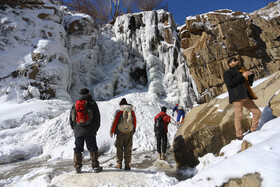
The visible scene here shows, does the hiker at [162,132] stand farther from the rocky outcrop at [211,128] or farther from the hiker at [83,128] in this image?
the hiker at [83,128]

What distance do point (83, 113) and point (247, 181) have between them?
2.47 meters

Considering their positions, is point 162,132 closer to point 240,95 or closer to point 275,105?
point 240,95

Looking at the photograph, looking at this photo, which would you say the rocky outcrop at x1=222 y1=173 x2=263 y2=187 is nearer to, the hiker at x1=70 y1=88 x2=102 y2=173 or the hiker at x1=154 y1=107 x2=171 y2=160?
the hiker at x1=70 y1=88 x2=102 y2=173

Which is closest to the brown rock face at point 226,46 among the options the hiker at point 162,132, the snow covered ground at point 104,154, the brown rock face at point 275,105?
the snow covered ground at point 104,154

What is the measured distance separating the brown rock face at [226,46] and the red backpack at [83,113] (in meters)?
10.3

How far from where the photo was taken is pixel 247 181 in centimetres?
150

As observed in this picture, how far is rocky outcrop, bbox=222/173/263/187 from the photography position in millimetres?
1443

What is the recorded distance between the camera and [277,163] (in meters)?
1.51

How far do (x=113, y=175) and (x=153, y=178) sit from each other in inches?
26.4

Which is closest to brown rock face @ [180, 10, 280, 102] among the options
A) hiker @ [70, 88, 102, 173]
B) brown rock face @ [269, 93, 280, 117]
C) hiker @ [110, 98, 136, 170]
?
brown rock face @ [269, 93, 280, 117]

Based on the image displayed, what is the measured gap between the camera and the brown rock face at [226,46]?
36.0 feet

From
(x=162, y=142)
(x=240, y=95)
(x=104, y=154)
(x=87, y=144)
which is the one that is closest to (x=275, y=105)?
(x=240, y=95)

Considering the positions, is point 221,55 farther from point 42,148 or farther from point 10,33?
point 10,33

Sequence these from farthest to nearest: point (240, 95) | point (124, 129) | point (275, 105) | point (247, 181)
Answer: point (124, 129) < point (275, 105) < point (240, 95) < point (247, 181)
